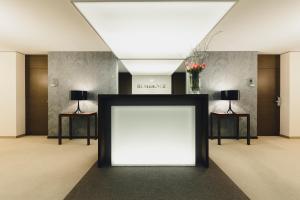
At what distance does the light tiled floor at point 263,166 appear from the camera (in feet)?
10.3

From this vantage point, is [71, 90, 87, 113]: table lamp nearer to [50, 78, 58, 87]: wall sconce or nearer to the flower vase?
[50, 78, 58, 87]: wall sconce

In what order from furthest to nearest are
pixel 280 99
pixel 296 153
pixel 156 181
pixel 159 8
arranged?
pixel 280 99 → pixel 296 153 → pixel 159 8 → pixel 156 181

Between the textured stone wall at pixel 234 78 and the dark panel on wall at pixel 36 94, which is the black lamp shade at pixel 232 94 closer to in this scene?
the textured stone wall at pixel 234 78

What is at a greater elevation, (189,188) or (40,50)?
(40,50)

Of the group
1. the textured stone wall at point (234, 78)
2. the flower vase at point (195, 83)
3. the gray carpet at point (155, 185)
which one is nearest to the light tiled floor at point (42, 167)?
the gray carpet at point (155, 185)

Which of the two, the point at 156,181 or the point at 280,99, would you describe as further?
the point at 280,99

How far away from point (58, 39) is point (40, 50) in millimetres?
1725

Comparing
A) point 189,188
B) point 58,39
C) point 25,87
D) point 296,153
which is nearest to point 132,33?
point 58,39

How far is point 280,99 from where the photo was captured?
26.1ft

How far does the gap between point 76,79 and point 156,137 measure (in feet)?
14.8

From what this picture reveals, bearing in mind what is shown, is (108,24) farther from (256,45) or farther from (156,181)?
(256,45)

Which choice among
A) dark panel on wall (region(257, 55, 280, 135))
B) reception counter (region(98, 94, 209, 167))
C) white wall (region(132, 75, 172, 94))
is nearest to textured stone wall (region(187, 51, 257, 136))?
dark panel on wall (region(257, 55, 280, 135))

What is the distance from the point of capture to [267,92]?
8062mm

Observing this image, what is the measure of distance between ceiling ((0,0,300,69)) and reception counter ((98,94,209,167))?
1799 mm
